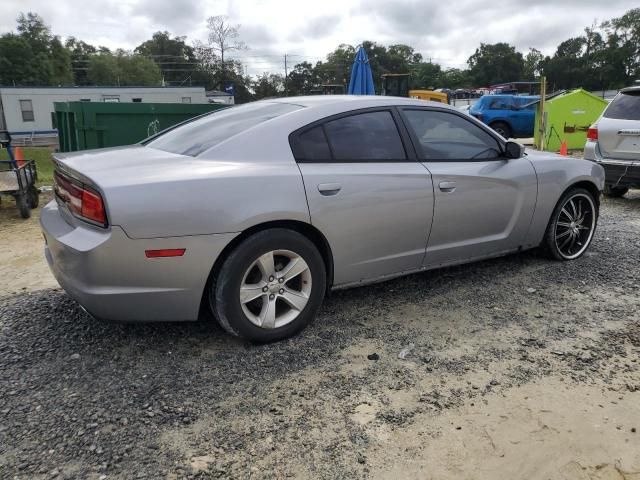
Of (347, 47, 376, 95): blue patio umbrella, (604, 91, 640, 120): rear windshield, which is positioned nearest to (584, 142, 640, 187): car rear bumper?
(604, 91, 640, 120): rear windshield

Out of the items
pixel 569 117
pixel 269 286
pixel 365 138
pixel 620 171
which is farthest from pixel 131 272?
pixel 569 117

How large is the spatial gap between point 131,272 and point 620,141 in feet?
23.1

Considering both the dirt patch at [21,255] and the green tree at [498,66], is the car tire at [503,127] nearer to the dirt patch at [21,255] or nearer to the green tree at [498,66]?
the dirt patch at [21,255]

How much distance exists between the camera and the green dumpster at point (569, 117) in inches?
555

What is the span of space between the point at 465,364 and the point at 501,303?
1.07 meters

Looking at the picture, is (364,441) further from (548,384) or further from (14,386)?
(14,386)

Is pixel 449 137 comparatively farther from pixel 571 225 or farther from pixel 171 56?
pixel 171 56

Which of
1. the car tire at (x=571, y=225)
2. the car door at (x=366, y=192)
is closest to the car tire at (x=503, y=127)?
the car tire at (x=571, y=225)

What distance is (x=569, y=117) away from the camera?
1440 cm

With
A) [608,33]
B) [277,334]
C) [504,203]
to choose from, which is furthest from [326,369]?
[608,33]

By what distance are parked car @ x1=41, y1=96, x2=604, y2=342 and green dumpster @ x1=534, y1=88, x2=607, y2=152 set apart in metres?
10.9

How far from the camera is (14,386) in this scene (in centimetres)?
276

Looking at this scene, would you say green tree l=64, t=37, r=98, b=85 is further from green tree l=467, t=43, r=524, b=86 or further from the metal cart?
the metal cart

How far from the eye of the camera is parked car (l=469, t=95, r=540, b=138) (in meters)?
18.8
